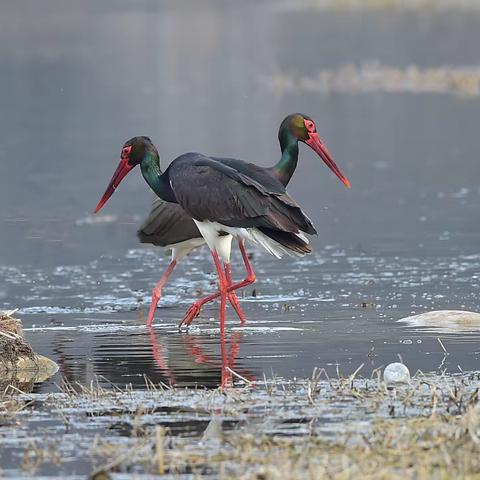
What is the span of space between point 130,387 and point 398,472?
2.44 m

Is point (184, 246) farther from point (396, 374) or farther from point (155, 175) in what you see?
point (396, 374)

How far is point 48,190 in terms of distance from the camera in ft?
66.1

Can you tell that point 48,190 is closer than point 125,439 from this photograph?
No

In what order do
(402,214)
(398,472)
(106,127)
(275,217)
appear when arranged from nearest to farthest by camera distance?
1. (398,472)
2. (275,217)
3. (402,214)
4. (106,127)

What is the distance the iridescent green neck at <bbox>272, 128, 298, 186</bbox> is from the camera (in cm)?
1138

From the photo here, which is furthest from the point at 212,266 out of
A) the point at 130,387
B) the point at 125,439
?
the point at 125,439

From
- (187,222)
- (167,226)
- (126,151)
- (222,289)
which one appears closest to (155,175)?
(126,151)

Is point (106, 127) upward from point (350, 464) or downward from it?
upward

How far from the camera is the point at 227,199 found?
10.5m

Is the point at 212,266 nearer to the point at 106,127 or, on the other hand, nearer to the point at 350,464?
the point at 350,464

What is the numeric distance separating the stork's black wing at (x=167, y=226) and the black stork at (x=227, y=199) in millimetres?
624

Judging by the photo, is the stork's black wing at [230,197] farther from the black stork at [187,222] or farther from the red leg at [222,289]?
the black stork at [187,222]

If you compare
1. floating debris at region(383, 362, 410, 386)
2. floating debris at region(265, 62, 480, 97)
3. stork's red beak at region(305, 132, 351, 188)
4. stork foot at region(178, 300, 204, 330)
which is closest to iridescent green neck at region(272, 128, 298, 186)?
stork's red beak at region(305, 132, 351, 188)

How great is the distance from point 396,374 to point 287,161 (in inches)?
129
